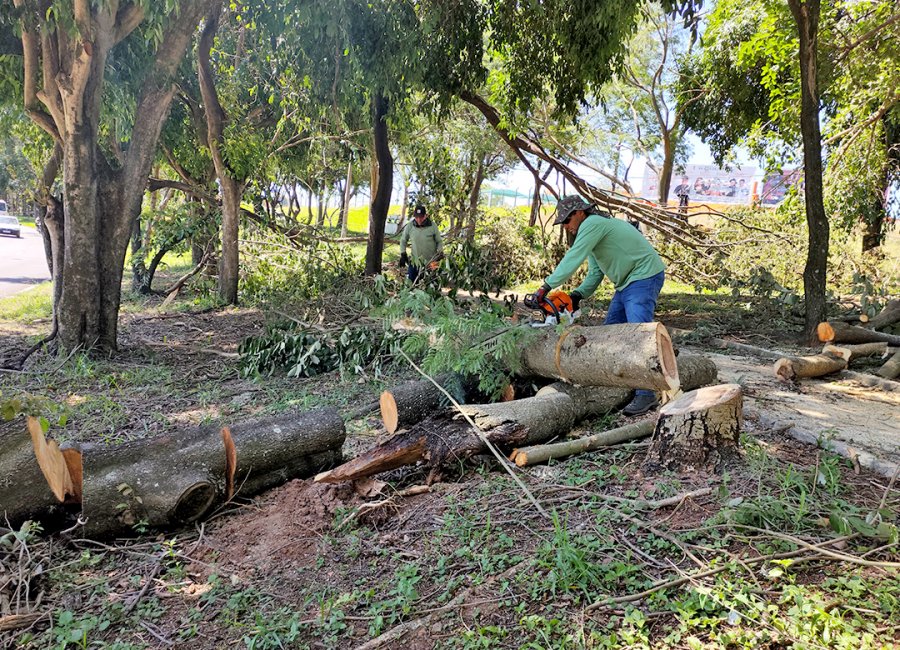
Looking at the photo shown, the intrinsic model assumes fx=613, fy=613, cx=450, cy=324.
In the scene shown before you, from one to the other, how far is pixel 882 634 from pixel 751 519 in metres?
0.68

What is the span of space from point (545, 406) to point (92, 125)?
220 inches

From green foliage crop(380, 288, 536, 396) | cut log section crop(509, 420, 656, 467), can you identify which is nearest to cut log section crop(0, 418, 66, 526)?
green foliage crop(380, 288, 536, 396)

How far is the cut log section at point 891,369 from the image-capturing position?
574 cm

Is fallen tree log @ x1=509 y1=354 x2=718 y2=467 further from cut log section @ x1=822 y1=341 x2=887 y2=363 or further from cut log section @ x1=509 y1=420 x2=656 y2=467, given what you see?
cut log section @ x1=822 y1=341 x2=887 y2=363

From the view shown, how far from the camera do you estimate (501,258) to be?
1295cm

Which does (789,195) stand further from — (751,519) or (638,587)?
(638,587)

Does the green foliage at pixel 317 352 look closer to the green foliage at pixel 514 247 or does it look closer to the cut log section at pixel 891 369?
the cut log section at pixel 891 369

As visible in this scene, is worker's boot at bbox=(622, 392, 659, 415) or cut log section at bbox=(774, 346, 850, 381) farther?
cut log section at bbox=(774, 346, 850, 381)

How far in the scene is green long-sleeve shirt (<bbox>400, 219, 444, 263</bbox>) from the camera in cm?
930

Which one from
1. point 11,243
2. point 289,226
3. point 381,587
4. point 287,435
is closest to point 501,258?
point 289,226

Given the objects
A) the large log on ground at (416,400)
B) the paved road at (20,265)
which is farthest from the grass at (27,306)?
the large log on ground at (416,400)

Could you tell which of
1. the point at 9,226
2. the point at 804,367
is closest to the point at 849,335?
the point at 804,367

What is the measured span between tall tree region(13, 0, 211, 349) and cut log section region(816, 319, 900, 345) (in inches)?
295

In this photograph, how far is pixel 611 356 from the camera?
3748 millimetres
